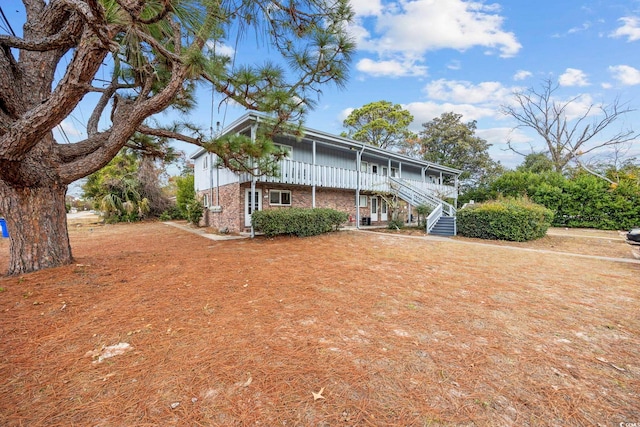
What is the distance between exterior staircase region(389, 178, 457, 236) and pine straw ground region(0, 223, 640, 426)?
25.5 feet

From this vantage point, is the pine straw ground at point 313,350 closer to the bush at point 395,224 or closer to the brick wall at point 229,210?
the brick wall at point 229,210

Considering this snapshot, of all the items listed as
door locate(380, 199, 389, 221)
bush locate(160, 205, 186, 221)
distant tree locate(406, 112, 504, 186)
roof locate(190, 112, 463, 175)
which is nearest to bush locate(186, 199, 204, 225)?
roof locate(190, 112, 463, 175)

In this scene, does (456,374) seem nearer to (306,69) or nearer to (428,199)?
(306,69)

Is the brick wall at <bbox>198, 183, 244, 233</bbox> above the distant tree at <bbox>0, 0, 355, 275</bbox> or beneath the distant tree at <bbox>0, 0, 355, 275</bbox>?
beneath

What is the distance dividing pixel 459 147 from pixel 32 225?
2940 centimetres

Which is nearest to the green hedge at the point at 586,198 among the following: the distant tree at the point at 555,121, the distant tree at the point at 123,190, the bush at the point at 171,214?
the distant tree at the point at 555,121

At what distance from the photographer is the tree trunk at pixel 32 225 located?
446cm

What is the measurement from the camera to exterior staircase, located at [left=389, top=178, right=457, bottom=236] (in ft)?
41.6

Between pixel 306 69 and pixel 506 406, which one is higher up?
pixel 306 69

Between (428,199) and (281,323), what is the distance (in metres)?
14.4

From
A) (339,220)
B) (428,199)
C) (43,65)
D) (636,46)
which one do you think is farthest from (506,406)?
(636,46)

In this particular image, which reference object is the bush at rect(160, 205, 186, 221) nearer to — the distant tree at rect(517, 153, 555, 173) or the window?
the window

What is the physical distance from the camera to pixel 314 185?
12.6m

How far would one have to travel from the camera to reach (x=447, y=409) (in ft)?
5.68
